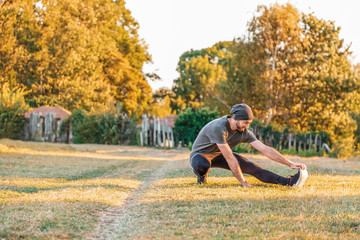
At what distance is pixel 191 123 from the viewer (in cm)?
2611

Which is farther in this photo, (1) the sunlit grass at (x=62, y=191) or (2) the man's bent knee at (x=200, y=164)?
(2) the man's bent knee at (x=200, y=164)

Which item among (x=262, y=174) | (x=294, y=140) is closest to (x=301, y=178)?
(x=262, y=174)

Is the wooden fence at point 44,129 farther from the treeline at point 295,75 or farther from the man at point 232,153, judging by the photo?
the man at point 232,153

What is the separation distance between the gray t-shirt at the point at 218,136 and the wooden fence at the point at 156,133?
720 inches

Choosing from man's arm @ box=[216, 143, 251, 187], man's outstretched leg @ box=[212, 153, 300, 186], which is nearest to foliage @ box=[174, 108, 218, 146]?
man's outstretched leg @ box=[212, 153, 300, 186]

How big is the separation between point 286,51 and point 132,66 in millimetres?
27749

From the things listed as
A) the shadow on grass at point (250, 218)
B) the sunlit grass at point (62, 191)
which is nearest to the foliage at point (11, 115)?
the sunlit grass at point (62, 191)

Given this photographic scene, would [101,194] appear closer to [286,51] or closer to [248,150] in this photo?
[248,150]

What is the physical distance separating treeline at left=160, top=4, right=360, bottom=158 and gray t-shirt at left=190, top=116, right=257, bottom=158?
62.1 feet

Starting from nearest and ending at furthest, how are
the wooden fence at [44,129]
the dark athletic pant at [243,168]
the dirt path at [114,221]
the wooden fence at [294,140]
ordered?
the dirt path at [114,221] → the dark athletic pant at [243,168] → the wooden fence at [294,140] → the wooden fence at [44,129]

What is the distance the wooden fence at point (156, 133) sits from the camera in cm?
2641

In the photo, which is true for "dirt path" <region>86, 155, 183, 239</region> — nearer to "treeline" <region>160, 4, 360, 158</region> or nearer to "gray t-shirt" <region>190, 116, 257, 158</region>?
"gray t-shirt" <region>190, 116, 257, 158</region>

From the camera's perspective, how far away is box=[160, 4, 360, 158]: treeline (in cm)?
2595

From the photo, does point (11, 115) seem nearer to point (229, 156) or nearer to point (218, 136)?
point (218, 136)
